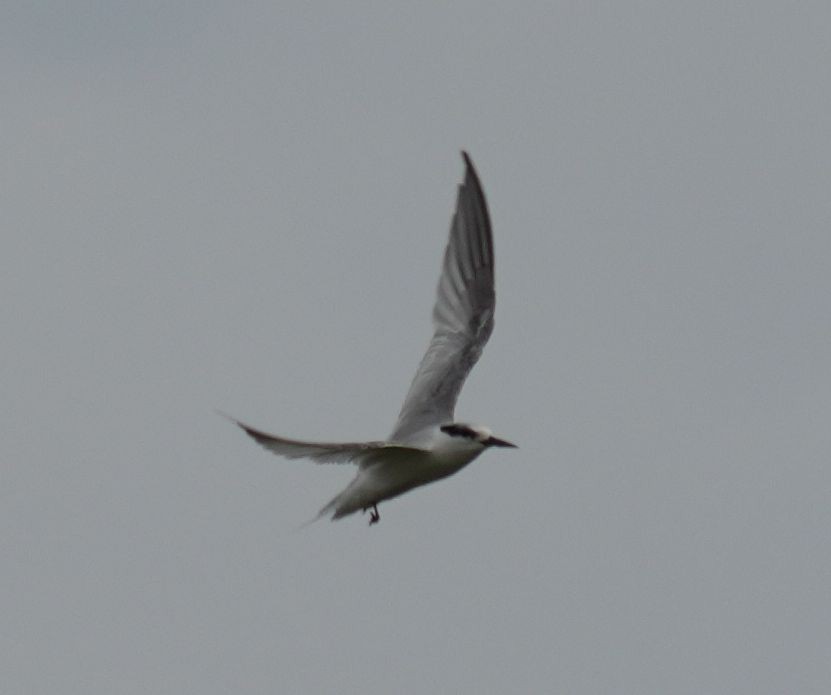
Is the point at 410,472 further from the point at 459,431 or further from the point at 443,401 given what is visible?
the point at 443,401

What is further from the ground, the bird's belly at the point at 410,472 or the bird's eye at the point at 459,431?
the bird's eye at the point at 459,431

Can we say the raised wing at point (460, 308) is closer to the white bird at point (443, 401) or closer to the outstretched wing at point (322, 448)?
the white bird at point (443, 401)

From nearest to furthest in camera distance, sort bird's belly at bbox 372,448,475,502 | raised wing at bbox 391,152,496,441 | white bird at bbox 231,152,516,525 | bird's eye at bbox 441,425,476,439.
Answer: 1. white bird at bbox 231,152,516,525
2. bird's belly at bbox 372,448,475,502
3. bird's eye at bbox 441,425,476,439
4. raised wing at bbox 391,152,496,441

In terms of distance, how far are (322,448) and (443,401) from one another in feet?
13.7

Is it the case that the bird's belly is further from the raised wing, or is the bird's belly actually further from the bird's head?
the raised wing

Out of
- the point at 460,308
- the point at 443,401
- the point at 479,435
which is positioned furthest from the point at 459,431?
the point at 460,308

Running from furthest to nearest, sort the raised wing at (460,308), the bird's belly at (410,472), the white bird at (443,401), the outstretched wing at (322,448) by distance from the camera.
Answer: the raised wing at (460,308) → the bird's belly at (410,472) → the white bird at (443,401) → the outstretched wing at (322,448)

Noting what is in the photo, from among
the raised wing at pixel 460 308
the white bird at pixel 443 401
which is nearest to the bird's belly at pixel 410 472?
the white bird at pixel 443 401

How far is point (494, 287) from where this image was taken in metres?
20.8

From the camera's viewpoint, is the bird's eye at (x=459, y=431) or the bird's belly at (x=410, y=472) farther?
the bird's eye at (x=459, y=431)

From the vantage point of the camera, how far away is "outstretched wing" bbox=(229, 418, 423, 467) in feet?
48.7

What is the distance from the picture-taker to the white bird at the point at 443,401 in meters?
17.4

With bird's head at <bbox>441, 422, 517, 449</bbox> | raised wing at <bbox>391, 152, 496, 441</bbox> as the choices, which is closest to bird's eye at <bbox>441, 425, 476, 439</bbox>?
bird's head at <bbox>441, 422, 517, 449</bbox>

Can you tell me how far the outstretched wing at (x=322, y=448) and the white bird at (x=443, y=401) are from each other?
0.4 inches
